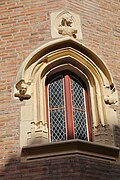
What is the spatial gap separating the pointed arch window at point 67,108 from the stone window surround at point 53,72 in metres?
0.15

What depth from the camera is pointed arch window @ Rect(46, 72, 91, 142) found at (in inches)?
261

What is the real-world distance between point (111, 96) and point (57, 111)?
3.24ft

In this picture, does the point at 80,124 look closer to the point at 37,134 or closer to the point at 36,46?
the point at 37,134

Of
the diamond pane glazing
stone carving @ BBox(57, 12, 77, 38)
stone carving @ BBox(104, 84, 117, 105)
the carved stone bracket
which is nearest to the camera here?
the carved stone bracket

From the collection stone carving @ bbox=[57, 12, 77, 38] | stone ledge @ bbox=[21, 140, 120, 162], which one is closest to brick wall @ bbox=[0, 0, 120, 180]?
stone ledge @ bbox=[21, 140, 120, 162]

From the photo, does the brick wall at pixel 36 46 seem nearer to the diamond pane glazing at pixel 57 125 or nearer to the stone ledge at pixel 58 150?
the stone ledge at pixel 58 150

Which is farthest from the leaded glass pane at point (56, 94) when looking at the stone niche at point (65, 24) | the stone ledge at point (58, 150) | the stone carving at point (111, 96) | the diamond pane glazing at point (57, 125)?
the stone ledge at point (58, 150)

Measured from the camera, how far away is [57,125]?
668cm

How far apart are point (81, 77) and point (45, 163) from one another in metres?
1.96

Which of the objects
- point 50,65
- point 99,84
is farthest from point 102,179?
point 50,65

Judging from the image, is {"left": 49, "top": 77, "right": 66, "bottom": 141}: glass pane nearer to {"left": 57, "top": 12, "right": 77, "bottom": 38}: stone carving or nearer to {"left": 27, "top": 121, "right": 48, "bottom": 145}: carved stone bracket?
{"left": 27, "top": 121, "right": 48, "bottom": 145}: carved stone bracket

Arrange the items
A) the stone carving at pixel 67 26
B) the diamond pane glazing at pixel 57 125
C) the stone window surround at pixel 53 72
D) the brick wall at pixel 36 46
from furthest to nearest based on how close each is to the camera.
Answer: the stone carving at pixel 67 26, the diamond pane glazing at pixel 57 125, the stone window surround at pixel 53 72, the brick wall at pixel 36 46

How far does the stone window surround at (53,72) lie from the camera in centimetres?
644

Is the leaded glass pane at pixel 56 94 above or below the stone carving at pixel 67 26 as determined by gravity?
below
